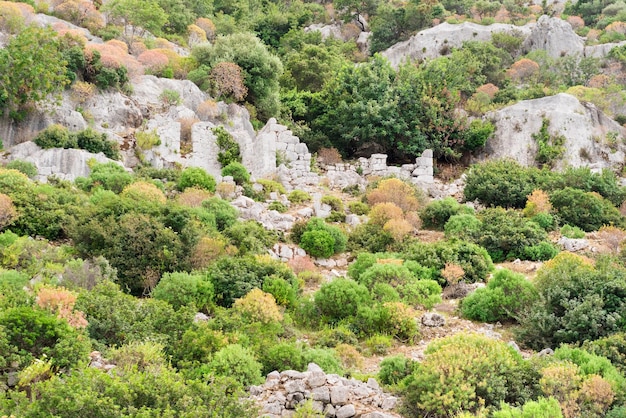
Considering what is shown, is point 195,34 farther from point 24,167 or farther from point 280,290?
point 280,290

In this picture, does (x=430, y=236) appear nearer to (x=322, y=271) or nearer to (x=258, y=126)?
(x=322, y=271)

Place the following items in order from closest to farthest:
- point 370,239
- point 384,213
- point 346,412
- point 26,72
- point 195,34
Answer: point 346,412
point 370,239
point 384,213
point 26,72
point 195,34

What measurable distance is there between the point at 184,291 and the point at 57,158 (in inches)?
488

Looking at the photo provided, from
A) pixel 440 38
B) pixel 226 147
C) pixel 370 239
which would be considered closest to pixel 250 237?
pixel 370 239

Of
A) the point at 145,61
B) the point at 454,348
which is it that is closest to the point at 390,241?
the point at 454,348

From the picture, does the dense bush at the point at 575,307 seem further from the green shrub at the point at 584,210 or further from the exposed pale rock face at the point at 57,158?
the exposed pale rock face at the point at 57,158

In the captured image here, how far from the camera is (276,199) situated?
25.8 meters

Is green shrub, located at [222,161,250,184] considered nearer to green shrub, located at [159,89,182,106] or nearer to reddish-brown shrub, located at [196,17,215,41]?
green shrub, located at [159,89,182,106]

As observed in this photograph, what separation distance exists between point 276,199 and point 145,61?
41.7 feet

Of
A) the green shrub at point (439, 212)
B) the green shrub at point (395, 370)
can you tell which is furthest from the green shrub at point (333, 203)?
the green shrub at point (395, 370)

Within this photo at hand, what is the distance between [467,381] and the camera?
1091cm

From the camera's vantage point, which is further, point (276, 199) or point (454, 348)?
point (276, 199)

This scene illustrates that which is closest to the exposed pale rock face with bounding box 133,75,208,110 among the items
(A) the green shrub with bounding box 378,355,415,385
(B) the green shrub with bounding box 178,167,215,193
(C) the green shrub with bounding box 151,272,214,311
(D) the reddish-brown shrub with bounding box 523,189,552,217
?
(B) the green shrub with bounding box 178,167,215,193

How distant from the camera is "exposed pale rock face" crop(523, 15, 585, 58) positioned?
45688 mm
